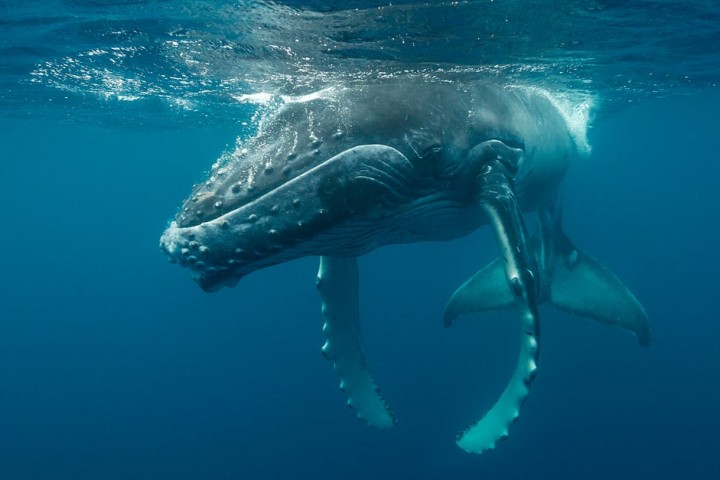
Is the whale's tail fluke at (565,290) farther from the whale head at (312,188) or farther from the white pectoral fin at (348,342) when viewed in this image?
the whale head at (312,188)

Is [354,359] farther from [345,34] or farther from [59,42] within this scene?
[59,42]

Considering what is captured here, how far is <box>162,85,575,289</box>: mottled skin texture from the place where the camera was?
5.05m

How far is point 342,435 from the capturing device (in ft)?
93.9

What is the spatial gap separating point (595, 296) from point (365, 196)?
7213 mm

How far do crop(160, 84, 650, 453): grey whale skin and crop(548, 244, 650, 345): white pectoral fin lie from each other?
3.14 m

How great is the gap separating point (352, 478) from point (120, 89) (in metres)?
19.1

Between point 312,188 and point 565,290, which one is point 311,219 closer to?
point 312,188

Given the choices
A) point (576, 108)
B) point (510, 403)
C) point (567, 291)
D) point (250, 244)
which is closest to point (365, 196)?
point (250, 244)

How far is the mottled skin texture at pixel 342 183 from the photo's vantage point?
5.05 metres

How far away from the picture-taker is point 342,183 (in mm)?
5434

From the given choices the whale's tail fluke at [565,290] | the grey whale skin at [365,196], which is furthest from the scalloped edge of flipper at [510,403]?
the whale's tail fluke at [565,290]

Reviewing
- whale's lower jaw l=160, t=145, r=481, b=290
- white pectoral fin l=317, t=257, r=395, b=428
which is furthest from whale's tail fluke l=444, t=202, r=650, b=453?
whale's lower jaw l=160, t=145, r=481, b=290

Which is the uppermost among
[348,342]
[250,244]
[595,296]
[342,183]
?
[342,183]

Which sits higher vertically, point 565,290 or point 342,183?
point 342,183
